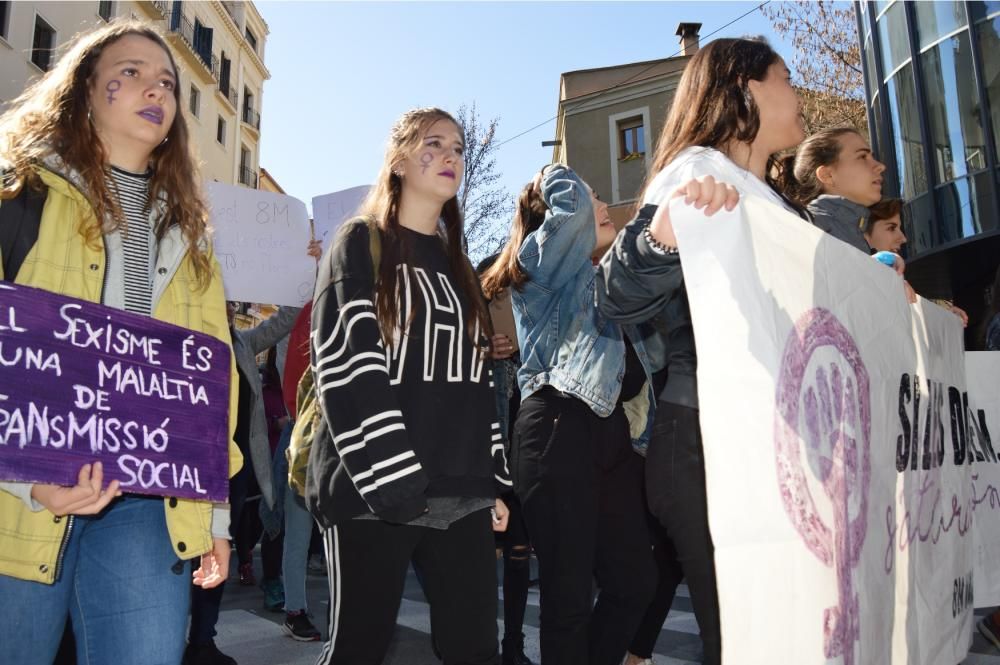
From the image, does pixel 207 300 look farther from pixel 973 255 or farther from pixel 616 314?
pixel 973 255

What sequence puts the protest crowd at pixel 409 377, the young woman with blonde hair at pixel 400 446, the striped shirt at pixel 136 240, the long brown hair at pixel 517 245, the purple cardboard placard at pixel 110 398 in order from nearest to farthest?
the purple cardboard placard at pixel 110 398 < the protest crowd at pixel 409 377 < the striped shirt at pixel 136 240 < the young woman with blonde hair at pixel 400 446 < the long brown hair at pixel 517 245

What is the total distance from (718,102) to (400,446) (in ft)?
4.22

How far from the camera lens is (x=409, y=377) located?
2.41 metres

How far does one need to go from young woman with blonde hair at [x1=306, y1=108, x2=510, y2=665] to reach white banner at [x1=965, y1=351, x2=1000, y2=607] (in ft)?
6.99

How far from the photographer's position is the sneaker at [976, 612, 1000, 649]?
3959 millimetres

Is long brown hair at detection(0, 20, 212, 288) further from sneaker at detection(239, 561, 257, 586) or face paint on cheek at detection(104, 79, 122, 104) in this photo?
sneaker at detection(239, 561, 257, 586)

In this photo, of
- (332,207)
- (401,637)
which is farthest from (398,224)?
(401,637)

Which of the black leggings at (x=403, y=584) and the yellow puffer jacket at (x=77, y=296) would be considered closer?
the yellow puffer jacket at (x=77, y=296)

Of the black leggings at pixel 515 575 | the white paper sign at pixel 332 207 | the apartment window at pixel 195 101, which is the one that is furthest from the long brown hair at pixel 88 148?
the apartment window at pixel 195 101

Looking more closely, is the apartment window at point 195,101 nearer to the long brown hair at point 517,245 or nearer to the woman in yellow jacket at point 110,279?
the long brown hair at point 517,245

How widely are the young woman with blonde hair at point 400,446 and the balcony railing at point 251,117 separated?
1589 inches

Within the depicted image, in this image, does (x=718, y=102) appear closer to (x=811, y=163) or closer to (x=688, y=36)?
(x=811, y=163)

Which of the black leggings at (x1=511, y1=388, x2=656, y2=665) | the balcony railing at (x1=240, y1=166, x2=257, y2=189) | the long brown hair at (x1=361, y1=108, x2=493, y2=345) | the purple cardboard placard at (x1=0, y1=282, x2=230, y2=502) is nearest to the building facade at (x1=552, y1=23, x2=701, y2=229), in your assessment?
the balcony railing at (x1=240, y1=166, x2=257, y2=189)

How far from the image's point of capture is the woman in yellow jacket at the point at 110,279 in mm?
1766
